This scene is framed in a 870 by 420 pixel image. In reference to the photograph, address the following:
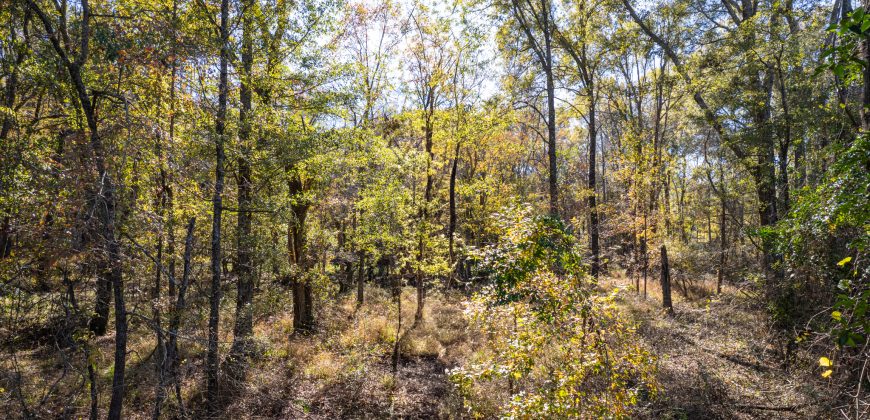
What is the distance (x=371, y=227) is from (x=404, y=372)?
13.3ft

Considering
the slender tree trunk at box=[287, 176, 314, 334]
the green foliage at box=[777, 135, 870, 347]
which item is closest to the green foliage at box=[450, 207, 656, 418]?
the green foliage at box=[777, 135, 870, 347]

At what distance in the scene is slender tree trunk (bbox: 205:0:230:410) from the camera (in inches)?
281

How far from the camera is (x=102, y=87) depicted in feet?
20.9

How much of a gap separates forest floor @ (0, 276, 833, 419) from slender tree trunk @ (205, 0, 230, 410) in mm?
451

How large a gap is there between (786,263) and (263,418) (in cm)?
1014

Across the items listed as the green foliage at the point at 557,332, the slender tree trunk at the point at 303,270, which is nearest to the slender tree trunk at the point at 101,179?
the green foliage at the point at 557,332

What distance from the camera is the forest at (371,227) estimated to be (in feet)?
16.0

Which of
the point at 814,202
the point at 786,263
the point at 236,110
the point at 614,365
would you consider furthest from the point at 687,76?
the point at 236,110

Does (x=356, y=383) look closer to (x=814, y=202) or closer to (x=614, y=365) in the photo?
(x=614, y=365)

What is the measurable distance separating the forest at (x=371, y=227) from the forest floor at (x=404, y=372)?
0.08m

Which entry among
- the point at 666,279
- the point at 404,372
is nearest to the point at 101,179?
the point at 404,372

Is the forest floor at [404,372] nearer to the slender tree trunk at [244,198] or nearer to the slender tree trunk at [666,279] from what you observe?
the slender tree trunk at [244,198]

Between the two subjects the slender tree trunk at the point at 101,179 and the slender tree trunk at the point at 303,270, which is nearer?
the slender tree trunk at the point at 101,179

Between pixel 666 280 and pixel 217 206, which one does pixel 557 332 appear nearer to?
pixel 217 206
